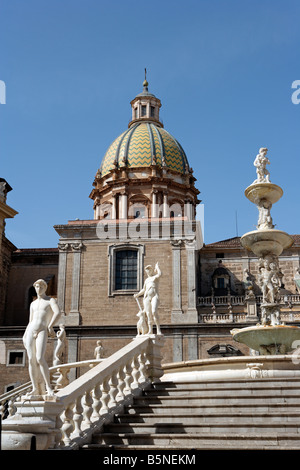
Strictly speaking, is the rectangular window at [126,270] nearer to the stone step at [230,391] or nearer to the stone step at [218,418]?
the stone step at [230,391]

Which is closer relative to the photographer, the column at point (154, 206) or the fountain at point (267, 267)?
the fountain at point (267, 267)

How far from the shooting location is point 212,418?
9.54 metres

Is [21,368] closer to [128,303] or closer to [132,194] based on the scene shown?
[128,303]

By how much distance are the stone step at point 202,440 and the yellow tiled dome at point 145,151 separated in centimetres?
3902

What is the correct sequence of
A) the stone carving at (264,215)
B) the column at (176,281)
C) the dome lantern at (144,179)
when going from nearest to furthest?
the stone carving at (264,215) < the column at (176,281) < the dome lantern at (144,179)

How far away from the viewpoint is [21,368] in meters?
34.3

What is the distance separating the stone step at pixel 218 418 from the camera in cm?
917

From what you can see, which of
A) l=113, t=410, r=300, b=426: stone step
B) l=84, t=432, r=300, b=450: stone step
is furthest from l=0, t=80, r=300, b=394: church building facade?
l=84, t=432, r=300, b=450: stone step

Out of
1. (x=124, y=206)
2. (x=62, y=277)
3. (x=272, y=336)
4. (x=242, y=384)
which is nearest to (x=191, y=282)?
(x=62, y=277)

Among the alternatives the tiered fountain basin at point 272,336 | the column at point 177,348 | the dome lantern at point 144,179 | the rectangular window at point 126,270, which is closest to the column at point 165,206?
the dome lantern at point 144,179

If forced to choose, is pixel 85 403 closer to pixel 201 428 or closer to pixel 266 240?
pixel 201 428

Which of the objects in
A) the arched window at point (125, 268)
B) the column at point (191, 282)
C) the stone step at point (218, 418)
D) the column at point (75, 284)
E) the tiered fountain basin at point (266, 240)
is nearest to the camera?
the stone step at point (218, 418)
